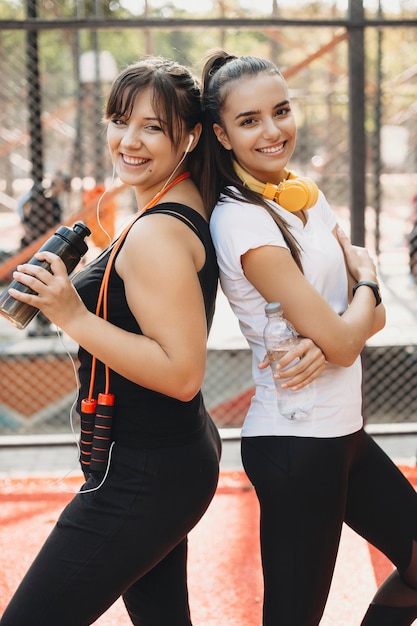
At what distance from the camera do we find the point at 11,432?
21.3 ft

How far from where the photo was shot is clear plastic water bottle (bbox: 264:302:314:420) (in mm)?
1854

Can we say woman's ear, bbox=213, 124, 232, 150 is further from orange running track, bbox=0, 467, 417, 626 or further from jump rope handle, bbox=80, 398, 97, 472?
orange running track, bbox=0, 467, 417, 626

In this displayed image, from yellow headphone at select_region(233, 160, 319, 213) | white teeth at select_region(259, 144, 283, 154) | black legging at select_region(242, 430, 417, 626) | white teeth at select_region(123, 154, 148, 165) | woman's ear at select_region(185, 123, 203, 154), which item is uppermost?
woman's ear at select_region(185, 123, 203, 154)

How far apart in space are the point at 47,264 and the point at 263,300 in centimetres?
52

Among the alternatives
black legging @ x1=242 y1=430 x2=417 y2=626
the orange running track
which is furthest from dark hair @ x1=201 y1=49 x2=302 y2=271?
the orange running track

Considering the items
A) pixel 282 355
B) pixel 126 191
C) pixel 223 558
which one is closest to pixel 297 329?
pixel 282 355

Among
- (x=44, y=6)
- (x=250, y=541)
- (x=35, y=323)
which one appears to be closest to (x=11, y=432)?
(x=35, y=323)

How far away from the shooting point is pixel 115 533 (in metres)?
1.78

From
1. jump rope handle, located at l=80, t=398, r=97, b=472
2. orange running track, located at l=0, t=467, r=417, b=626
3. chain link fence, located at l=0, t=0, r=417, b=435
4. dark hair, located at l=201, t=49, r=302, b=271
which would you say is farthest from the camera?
chain link fence, located at l=0, t=0, r=417, b=435

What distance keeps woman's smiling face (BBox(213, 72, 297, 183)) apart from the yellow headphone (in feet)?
0.14

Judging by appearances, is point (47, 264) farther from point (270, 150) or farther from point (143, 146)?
point (270, 150)

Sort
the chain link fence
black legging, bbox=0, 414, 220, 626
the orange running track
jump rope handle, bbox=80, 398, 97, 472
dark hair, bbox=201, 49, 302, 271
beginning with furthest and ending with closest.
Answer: the chain link fence < the orange running track < dark hair, bbox=201, 49, 302, 271 < jump rope handle, bbox=80, 398, 97, 472 < black legging, bbox=0, 414, 220, 626

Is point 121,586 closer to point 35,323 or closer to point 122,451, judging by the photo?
point 122,451

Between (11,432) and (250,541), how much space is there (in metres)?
3.34
